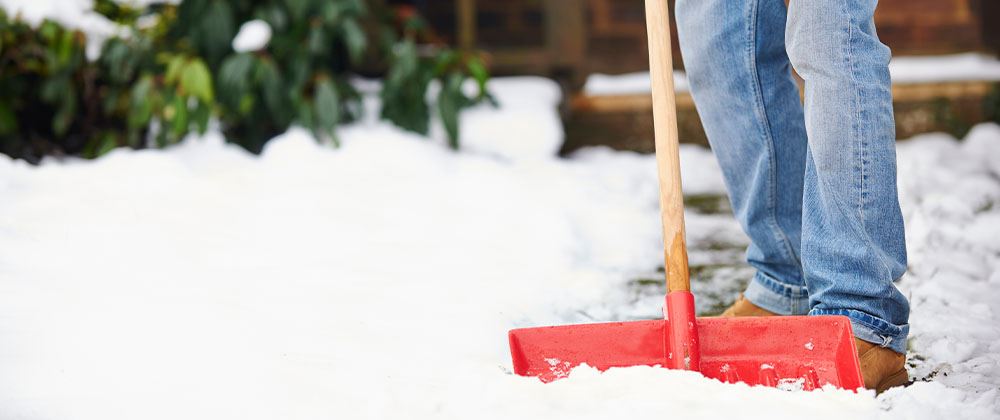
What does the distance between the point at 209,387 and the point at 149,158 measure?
4.32 ft

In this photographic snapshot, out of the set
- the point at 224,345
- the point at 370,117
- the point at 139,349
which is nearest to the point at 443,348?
the point at 224,345

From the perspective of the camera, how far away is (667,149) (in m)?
1.10

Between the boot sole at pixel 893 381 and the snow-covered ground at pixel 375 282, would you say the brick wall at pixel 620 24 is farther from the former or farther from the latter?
the boot sole at pixel 893 381

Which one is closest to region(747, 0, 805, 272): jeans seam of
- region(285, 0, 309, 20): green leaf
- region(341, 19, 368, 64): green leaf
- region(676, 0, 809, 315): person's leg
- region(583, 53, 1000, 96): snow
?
region(676, 0, 809, 315): person's leg

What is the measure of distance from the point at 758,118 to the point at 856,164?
0.76 ft

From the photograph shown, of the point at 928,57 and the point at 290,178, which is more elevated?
the point at 290,178

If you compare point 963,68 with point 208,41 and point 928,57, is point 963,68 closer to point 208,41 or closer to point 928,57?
point 928,57

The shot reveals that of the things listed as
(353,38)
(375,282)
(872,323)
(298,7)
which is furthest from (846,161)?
(298,7)

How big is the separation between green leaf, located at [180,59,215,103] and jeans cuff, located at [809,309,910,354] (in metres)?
1.86

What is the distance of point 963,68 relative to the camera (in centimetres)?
372

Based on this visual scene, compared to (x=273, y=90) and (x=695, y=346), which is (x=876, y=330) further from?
(x=273, y=90)

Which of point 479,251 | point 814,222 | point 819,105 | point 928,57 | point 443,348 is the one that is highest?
point 819,105

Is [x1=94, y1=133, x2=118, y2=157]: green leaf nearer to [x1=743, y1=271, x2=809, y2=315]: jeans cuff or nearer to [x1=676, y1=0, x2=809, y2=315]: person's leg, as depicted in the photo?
[x1=676, y1=0, x2=809, y2=315]: person's leg

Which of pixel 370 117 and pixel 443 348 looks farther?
pixel 370 117
